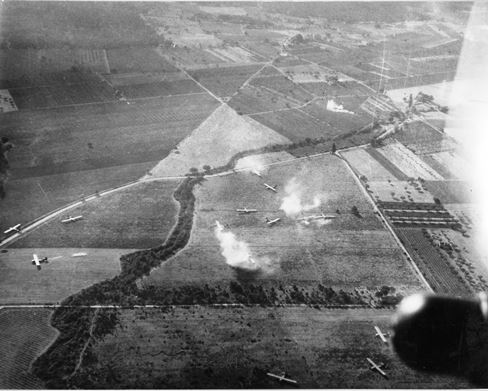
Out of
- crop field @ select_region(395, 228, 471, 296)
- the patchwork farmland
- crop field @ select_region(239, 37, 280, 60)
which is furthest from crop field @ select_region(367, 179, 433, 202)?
crop field @ select_region(239, 37, 280, 60)

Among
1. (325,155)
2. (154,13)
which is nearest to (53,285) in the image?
(325,155)

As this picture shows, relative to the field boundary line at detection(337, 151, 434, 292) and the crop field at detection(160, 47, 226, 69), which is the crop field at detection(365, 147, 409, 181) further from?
the crop field at detection(160, 47, 226, 69)

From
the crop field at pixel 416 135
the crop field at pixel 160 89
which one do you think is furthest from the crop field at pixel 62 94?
the crop field at pixel 416 135

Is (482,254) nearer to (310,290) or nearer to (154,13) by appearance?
(310,290)

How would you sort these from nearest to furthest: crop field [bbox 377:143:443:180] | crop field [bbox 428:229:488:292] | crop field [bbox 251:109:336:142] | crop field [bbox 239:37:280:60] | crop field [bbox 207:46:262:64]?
crop field [bbox 428:229:488:292], crop field [bbox 377:143:443:180], crop field [bbox 251:109:336:142], crop field [bbox 207:46:262:64], crop field [bbox 239:37:280:60]

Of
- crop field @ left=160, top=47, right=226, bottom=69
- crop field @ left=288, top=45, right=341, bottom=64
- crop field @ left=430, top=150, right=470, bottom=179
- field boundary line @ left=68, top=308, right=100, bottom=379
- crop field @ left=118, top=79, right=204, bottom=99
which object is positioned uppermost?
crop field @ left=288, top=45, right=341, bottom=64
